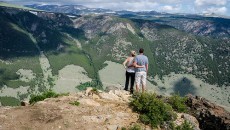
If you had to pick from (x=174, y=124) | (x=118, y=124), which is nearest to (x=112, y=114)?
(x=118, y=124)

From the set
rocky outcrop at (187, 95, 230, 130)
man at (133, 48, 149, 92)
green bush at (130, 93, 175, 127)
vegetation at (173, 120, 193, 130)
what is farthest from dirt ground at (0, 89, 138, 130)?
rocky outcrop at (187, 95, 230, 130)

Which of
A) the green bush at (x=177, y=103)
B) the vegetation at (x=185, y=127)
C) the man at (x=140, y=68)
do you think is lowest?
the vegetation at (x=185, y=127)

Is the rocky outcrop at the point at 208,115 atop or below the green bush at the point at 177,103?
below

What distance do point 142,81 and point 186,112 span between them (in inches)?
303

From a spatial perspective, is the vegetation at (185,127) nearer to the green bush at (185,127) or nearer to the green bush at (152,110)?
the green bush at (185,127)

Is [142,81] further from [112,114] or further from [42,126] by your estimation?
[42,126]

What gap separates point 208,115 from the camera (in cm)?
3466

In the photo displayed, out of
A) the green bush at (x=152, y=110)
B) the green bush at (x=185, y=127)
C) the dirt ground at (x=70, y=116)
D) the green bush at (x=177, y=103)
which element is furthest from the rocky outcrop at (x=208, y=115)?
the dirt ground at (x=70, y=116)

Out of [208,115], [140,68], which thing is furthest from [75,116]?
[208,115]

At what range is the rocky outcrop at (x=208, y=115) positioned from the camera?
3327cm

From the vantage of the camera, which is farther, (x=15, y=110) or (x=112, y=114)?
(x=15, y=110)

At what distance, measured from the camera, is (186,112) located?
35.9m

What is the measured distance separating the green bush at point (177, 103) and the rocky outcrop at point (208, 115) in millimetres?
1042


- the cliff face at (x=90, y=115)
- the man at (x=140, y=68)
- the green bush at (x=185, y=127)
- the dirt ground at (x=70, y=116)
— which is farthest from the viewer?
the man at (x=140, y=68)
